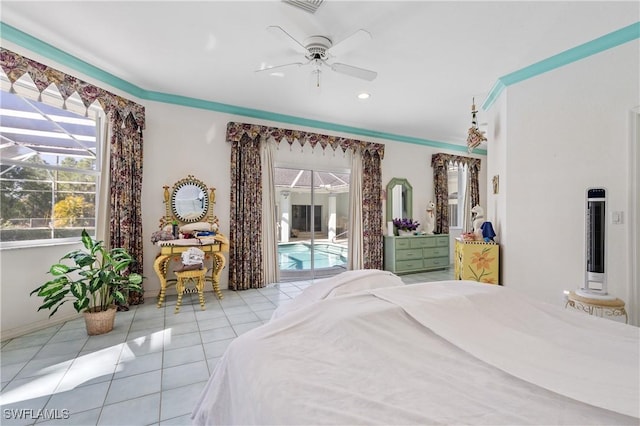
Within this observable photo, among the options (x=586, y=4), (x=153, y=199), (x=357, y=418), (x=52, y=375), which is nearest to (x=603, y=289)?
(x=586, y=4)

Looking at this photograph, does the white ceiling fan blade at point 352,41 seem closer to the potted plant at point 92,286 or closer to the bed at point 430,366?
the bed at point 430,366

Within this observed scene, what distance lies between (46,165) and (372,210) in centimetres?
454

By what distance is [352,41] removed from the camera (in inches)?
88.4

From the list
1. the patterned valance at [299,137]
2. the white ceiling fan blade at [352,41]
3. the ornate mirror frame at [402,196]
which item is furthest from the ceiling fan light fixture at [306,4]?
the ornate mirror frame at [402,196]

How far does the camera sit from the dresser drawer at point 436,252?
5.59 metres

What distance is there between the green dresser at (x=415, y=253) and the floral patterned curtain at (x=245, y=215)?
2.46m

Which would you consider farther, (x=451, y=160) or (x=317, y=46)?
(x=451, y=160)

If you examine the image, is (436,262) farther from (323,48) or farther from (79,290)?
(79,290)

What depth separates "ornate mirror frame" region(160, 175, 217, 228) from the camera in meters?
3.90

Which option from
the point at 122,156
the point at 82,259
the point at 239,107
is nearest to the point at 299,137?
the point at 239,107

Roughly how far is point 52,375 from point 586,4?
476 centimetres

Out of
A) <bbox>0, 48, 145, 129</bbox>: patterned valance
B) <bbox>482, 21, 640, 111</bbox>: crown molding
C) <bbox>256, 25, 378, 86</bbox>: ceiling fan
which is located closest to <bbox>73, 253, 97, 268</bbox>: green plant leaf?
<bbox>0, 48, 145, 129</bbox>: patterned valance

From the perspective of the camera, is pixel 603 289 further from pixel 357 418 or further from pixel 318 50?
pixel 318 50

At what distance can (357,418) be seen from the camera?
733 millimetres
